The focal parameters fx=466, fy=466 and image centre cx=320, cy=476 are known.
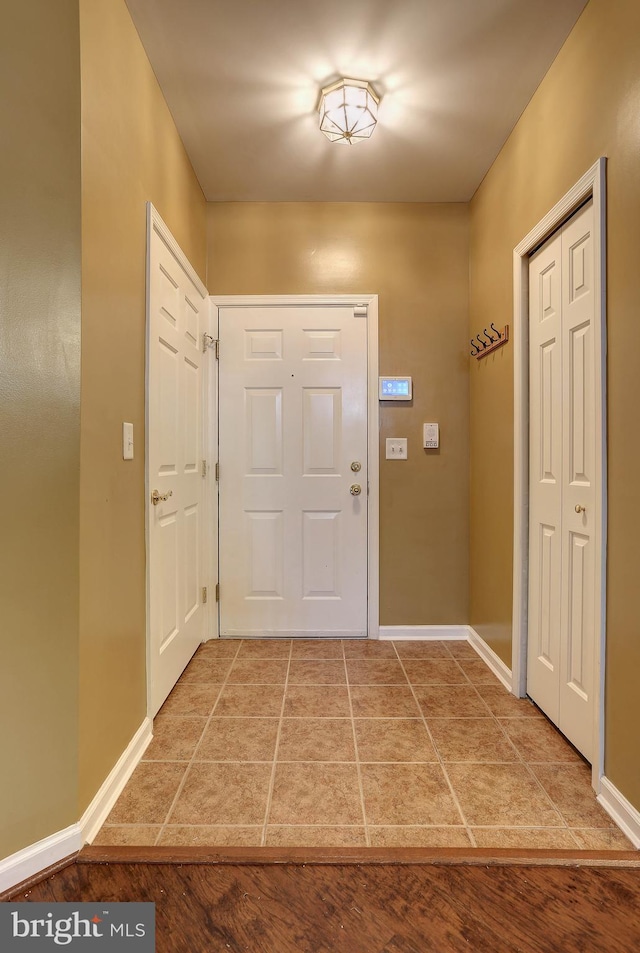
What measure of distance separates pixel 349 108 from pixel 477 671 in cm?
269

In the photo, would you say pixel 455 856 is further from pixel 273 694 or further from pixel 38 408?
pixel 38 408

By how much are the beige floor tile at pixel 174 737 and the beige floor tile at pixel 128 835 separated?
1.07 ft

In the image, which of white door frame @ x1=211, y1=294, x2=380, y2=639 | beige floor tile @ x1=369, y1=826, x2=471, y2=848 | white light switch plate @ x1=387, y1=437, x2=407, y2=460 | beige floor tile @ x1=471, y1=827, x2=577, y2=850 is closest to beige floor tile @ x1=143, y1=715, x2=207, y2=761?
beige floor tile @ x1=369, y1=826, x2=471, y2=848

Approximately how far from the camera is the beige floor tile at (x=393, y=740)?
5.63 feet

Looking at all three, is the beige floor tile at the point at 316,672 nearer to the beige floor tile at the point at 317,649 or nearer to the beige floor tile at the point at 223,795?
the beige floor tile at the point at 317,649

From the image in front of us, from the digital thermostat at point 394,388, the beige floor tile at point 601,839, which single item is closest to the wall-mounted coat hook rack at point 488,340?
the digital thermostat at point 394,388

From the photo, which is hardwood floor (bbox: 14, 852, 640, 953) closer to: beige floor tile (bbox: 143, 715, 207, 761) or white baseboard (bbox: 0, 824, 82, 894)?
white baseboard (bbox: 0, 824, 82, 894)

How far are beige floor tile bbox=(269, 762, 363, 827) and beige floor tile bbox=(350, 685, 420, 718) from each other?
38cm

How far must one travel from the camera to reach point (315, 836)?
1.33m

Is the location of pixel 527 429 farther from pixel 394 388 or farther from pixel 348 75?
pixel 348 75

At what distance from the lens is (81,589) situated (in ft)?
4.24

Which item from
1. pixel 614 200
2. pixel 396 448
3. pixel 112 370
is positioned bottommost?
pixel 396 448

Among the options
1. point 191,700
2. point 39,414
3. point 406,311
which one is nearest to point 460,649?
point 191,700

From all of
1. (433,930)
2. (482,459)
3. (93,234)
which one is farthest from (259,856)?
(482,459)
